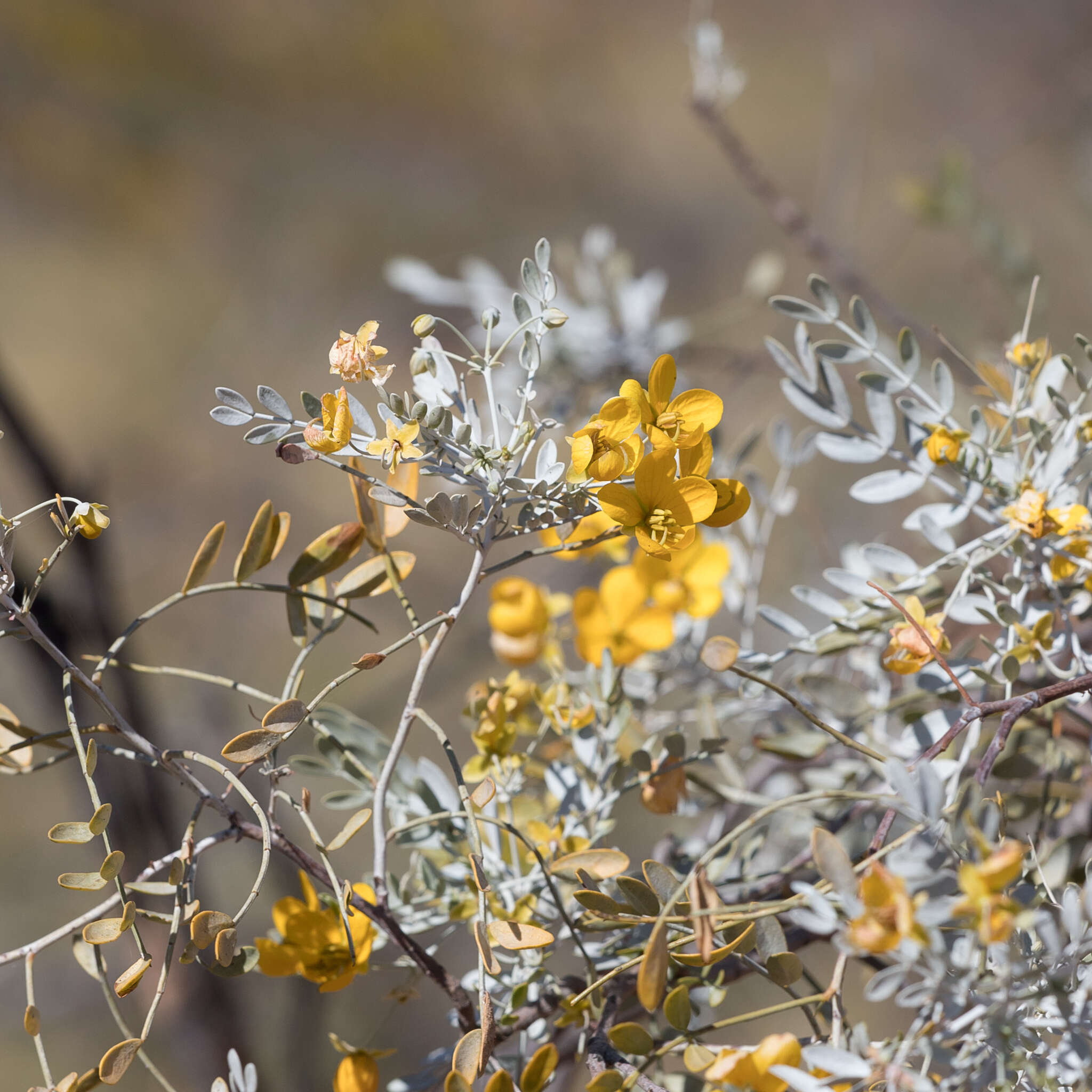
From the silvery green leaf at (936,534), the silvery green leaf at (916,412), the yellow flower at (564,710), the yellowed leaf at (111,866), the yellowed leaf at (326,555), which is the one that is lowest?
the yellow flower at (564,710)

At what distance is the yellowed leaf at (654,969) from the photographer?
19 centimetres

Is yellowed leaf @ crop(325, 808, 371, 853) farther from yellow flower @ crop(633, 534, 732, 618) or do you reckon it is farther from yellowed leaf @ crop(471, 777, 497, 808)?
yellow flower @ crop(633, 534, 732, 618)

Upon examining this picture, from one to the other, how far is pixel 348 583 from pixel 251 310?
1615mm

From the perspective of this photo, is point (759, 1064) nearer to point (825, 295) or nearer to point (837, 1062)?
point (837, 1062)

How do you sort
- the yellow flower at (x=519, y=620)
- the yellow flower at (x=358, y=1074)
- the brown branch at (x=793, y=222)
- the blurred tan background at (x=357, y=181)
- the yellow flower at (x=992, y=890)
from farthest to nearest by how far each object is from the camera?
1. the blurred tan background at (x=357, y=181)
2. the brown branch at (x=793, y=222)
3. the yellow flower at (x=519, y=620)
4. the yellow flower at (x=358, y=1074)
5. the yellow flower at (x=992, y=890)

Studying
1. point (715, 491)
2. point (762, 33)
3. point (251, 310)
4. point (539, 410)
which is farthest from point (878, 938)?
point (762, 33)

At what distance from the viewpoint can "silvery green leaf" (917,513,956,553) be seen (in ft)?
0.96

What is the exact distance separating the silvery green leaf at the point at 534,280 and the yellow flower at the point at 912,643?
144mm

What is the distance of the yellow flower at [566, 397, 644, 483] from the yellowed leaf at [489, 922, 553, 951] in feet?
0.38

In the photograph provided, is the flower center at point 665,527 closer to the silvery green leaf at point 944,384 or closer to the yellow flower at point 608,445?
the yellow flower at point 608,445

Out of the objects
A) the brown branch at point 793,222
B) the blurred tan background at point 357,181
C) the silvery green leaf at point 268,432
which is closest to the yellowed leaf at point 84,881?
the silvery green leaf at point 268,432

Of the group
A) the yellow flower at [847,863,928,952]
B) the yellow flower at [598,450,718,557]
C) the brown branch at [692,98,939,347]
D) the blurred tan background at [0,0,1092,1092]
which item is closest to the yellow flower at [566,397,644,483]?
the yellow flower at [598,450,718,557]

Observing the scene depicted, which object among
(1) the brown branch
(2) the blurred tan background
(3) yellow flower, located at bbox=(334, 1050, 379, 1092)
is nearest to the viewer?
(3) yellow flower, located at bbox=(334, 1050, 379, 1092)

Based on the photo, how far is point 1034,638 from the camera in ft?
0.88
